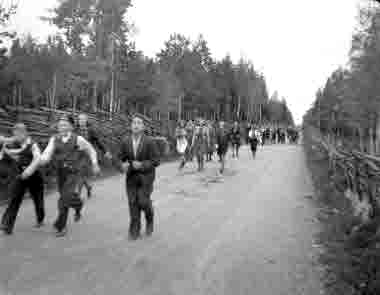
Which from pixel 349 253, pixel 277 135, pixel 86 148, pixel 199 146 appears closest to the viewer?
pixel 349 253

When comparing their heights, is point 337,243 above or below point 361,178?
below

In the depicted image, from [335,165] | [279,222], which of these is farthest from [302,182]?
[279,222]

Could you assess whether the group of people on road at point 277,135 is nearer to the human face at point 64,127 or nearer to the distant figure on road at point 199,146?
the distant figure on road at point 199,146

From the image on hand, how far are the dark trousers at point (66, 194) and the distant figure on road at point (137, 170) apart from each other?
29.4 inches

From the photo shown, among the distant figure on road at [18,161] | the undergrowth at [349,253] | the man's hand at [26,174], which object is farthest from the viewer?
the distant figure on road at [18,161]

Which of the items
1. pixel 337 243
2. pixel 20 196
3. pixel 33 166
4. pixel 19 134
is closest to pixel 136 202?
pixel 33 166

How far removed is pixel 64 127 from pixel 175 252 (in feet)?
7.38

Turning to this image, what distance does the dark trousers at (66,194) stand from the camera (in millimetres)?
5594

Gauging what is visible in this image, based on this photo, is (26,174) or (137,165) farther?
(26,174)

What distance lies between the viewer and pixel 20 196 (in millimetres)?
5711

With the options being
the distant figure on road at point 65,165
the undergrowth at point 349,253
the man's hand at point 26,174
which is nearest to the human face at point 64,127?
the distant figure on road at point 65,165

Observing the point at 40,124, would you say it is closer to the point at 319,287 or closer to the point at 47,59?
the point at 319,287

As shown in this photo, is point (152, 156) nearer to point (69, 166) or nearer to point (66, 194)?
point (69, 166)

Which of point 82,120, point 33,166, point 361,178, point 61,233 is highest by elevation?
point 82,120
